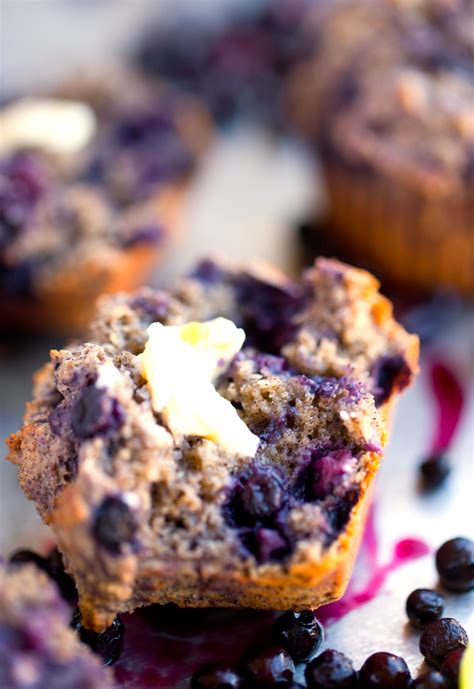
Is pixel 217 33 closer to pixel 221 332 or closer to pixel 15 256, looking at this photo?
pixel 15 256

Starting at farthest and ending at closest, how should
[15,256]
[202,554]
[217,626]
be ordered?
1. [15,256]
2. [217,626]
3. [202,554]

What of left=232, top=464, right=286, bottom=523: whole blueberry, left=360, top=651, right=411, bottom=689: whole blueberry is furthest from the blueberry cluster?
left=232, top=464, right=286, bottom=523: whole blueberry

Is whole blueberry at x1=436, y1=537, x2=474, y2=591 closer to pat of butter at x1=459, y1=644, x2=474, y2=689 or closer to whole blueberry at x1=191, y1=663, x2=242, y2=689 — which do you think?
pat of butter at x1=459, y1=644, x2=474, y2=689

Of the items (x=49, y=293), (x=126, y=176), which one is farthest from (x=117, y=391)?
(x=126, y=176)

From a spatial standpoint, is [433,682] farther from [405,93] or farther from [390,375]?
[405,93]

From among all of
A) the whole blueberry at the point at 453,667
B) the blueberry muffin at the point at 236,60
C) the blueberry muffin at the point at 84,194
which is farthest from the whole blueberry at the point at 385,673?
the blueberry muffin at the point at 236,60

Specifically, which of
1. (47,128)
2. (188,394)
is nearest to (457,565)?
(188,394)
